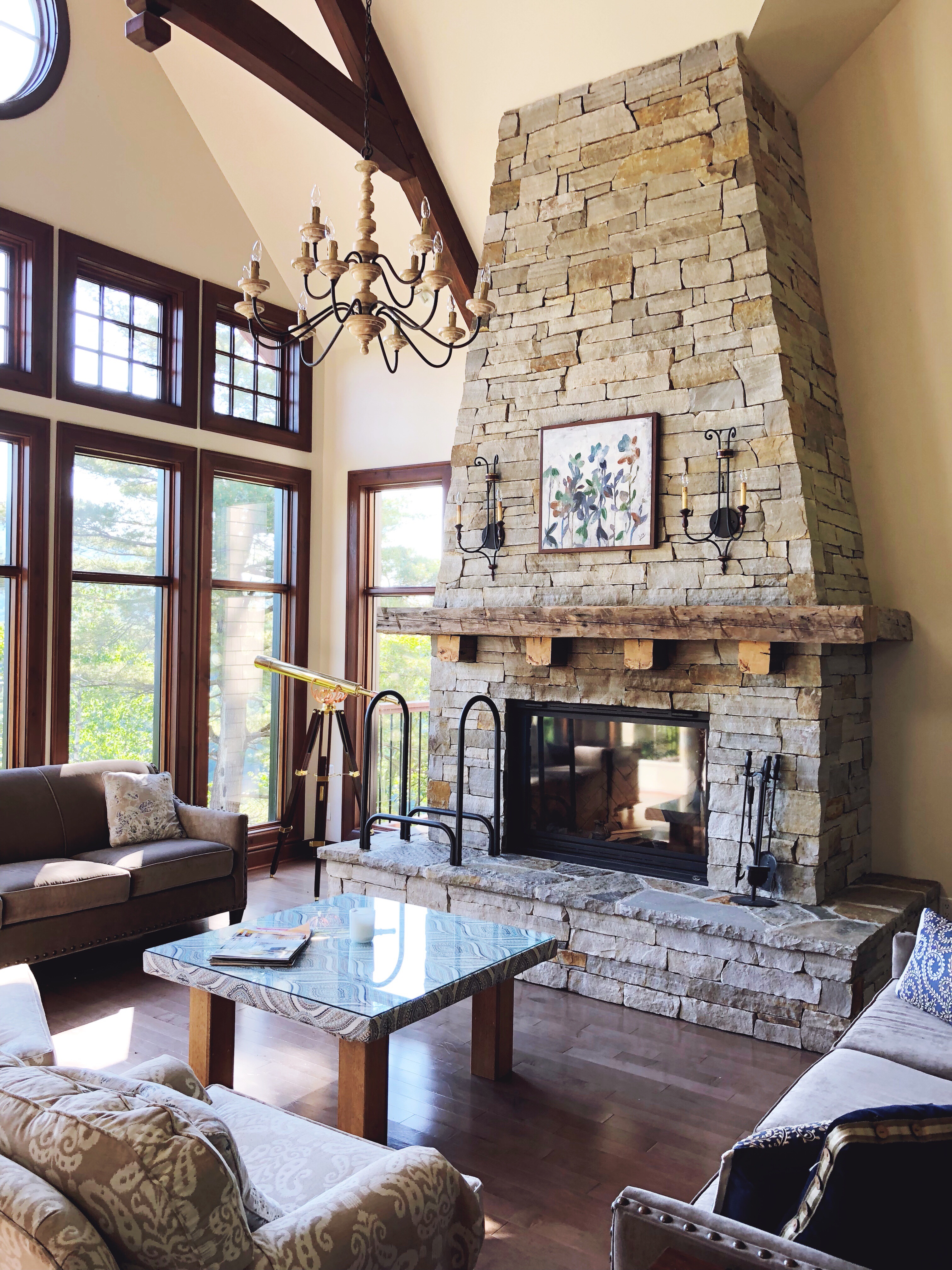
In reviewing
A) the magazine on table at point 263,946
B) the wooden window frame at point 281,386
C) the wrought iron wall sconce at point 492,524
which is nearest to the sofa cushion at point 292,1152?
the magazine on table at point 263,946

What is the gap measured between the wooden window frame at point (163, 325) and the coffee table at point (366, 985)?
10.3 feet

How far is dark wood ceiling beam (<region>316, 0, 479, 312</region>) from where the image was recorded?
4.86 meters

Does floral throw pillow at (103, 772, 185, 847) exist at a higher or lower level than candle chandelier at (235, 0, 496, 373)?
lower

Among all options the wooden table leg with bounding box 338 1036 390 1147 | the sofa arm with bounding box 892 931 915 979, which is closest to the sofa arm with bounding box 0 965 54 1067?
the wooden table leg with bounding box 338 1036 390 1147

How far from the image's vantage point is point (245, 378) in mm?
6227

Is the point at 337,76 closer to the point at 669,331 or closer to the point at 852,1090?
the point at 669,331

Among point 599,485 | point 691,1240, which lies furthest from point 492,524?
point 691,1240

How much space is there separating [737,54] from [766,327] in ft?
4.01

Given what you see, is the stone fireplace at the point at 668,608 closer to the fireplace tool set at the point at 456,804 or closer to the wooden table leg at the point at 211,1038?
the fireplace tool set at the point at 456,804

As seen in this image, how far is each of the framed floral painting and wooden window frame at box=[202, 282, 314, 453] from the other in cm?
223

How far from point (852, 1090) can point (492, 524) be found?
10.7 feet

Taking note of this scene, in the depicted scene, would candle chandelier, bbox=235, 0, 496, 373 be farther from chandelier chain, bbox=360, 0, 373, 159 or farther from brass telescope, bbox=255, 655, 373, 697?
brass telescope, bbox=255, 655, 373, 697

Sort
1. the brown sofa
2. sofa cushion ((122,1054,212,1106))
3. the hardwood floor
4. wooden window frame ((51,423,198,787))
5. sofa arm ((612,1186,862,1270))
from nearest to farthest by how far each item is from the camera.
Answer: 1. sofa arm ((612,1186,862,1270))
2. sofa cushion ((122,1054,212,1106))
3. the hardwood floor
4. the brown sofa
5. wooden window frame ((51,423,198,787))

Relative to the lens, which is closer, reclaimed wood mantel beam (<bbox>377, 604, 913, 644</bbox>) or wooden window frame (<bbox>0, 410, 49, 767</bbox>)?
reclaimed wood mantel beam (<bbox>377, 604, 913, 644</bbox>)
